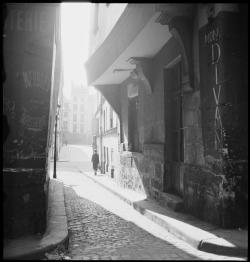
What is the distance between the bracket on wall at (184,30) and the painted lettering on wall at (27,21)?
212 centimetres

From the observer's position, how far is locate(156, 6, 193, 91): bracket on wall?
20.6 feet

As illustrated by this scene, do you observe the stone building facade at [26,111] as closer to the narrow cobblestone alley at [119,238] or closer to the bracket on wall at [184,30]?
the narrow cobblestone alley at [119,238]

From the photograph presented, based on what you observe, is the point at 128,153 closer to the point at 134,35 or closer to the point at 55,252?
the point at 134,35

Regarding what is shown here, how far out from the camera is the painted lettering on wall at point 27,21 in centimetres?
537

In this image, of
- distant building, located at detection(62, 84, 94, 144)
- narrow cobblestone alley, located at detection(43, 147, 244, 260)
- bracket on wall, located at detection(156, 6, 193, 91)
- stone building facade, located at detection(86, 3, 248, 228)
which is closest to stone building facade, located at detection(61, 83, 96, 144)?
distant building, located at detection(62, 84, 94, 144)

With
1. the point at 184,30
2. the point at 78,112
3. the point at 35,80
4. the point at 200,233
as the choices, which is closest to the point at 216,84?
the point at 184,30

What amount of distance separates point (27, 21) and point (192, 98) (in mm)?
3320

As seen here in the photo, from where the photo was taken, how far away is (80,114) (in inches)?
3743

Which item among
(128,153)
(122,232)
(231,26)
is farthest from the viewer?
(128,153)

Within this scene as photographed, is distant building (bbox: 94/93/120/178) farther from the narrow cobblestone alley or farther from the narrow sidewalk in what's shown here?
the narrow sidewalk

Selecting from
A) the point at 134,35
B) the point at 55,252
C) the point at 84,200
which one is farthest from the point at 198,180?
the point at 84,200

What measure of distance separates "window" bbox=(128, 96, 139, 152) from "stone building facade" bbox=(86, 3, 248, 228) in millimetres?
1677

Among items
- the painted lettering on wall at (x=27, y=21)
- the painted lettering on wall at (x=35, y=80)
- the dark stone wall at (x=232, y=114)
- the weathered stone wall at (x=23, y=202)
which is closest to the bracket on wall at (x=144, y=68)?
the dark stone wall at (x=232, y=114)

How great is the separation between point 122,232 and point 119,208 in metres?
2.49
